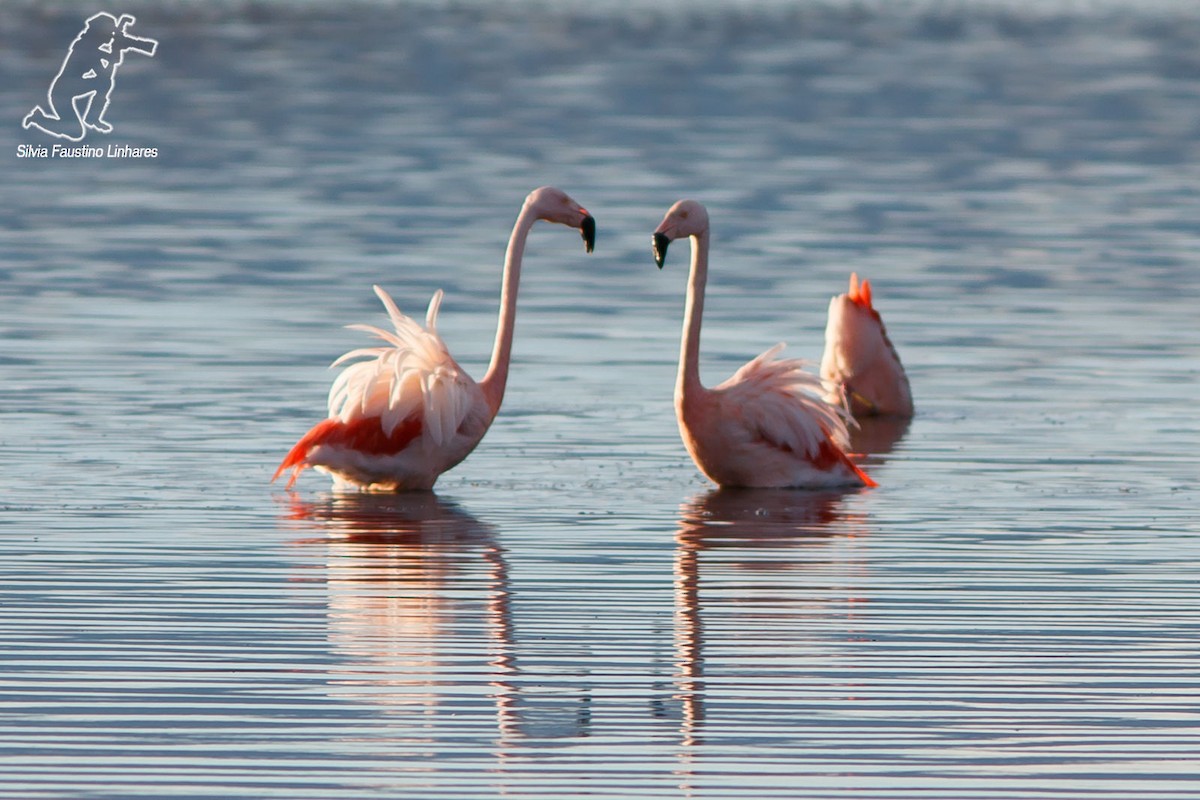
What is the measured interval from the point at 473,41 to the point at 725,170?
76.0ft

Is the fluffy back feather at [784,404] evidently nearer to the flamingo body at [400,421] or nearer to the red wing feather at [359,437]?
the flamingo body at [400,421]

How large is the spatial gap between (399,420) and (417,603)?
8.72ft

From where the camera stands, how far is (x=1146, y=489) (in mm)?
11930

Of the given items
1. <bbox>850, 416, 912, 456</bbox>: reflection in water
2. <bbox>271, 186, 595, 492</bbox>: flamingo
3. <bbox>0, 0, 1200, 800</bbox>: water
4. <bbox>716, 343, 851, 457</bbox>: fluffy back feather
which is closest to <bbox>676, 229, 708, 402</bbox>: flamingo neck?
<bbox>716, 343, 851, 457</bbox>: fluffy back feather

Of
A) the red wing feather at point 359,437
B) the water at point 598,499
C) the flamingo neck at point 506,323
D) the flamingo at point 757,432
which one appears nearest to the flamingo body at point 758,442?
the flamingo at point 757,432

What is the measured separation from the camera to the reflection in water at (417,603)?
307 inches

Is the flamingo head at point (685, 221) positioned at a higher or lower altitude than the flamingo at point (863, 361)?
higher

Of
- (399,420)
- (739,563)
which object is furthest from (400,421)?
(739,563)

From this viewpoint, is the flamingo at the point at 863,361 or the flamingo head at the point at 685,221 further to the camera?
the flamingo at the point at 863,361

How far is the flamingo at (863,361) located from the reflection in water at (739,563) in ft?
7.81

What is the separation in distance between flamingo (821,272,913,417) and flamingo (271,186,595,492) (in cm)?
328

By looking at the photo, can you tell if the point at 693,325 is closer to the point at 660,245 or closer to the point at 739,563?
the point at 660,245

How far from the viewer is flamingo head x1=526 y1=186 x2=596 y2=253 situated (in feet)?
41.8

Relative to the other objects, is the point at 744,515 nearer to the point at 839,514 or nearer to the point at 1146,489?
the point at 839,514
